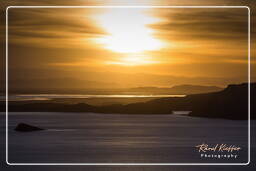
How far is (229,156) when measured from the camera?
82.6ft

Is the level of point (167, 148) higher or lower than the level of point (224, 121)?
higher

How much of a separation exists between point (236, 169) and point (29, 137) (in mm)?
23167

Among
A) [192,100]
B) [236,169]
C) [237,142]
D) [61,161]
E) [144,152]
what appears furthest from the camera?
[192,100]

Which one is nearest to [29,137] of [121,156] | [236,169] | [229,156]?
[121,156]

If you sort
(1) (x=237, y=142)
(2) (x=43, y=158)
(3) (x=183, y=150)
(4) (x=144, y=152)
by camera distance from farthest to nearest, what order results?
(1) (x=237, y=142) < (3) (x=183, y=150) < (4) (x=144, y=152) < (2) (x=43, y=158)

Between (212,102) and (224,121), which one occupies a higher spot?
(212,102)

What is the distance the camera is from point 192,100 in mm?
55781

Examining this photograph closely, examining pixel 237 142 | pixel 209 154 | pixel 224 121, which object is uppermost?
pixel 209 154

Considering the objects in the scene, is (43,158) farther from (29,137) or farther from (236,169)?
(29,137)

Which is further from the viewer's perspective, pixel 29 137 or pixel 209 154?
pixel 29 137

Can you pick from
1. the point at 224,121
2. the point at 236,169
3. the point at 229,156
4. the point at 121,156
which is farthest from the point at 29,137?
the point at 224,121

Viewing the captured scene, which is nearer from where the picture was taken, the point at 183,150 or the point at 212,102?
the point at 183,150

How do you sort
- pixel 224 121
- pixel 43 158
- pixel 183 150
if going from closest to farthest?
1. pixel 43 158
2. pixel 183 150
3. pixel 224 121

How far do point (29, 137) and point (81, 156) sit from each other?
1402 cm
